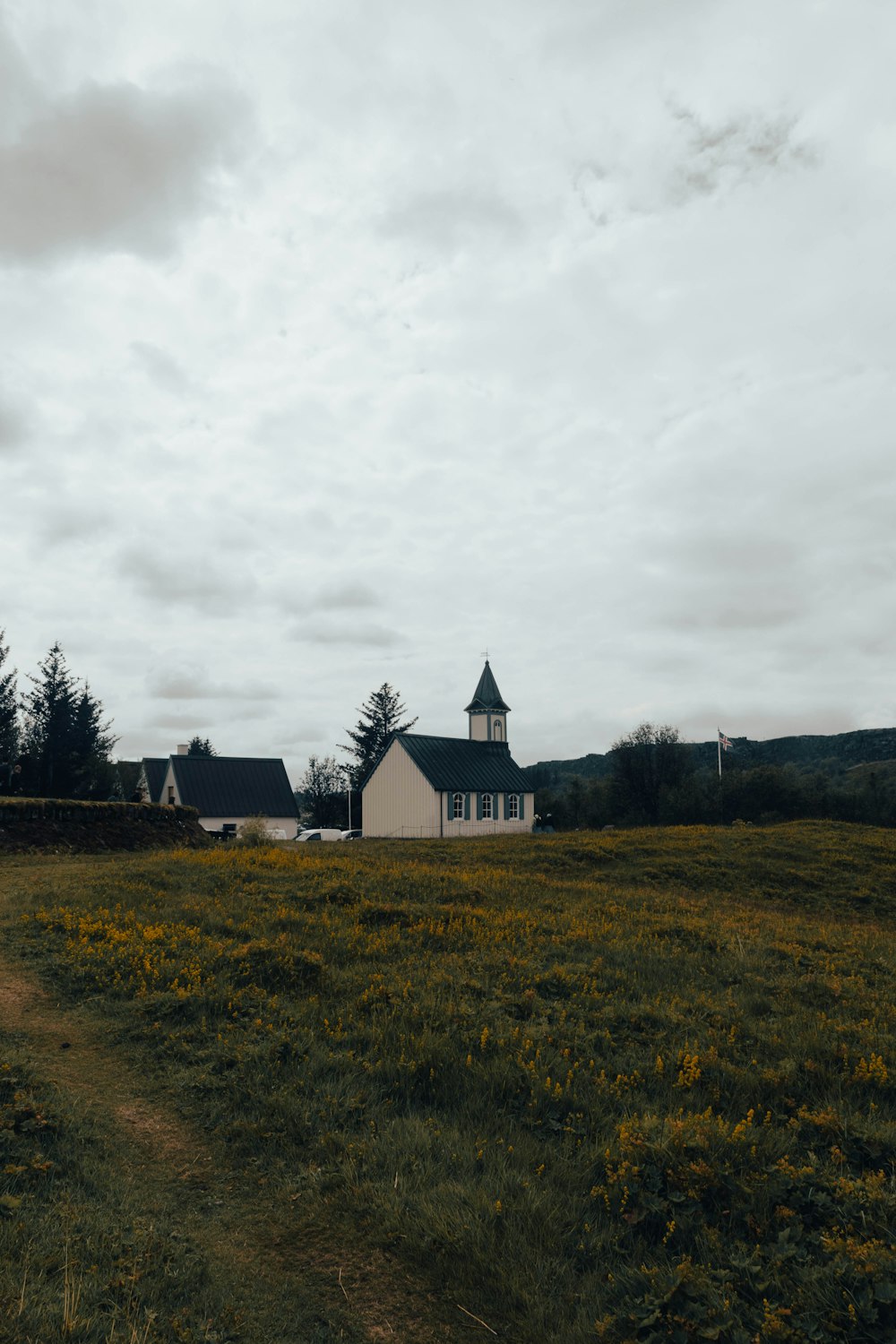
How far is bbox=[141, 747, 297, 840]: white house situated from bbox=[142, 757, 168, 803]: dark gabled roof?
487cm

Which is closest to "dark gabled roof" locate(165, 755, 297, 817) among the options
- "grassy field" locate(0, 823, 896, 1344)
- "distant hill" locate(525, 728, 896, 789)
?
"grassy field" locate(0, 823, 896, 1344)

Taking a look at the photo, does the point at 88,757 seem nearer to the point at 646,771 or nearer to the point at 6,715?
the point at 6,715

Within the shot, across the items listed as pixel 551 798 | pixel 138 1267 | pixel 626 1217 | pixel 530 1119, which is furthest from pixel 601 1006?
pixel 551 798

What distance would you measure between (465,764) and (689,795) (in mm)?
23762

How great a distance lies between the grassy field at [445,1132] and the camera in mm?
4688

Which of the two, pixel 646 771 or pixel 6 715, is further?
pixel 646 771

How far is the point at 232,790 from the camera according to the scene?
57.0 metres

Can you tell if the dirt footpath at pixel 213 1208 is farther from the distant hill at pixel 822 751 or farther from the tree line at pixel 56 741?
the distant hill at pixel 822 751

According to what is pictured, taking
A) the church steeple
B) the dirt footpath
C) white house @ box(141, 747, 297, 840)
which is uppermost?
the church steeple

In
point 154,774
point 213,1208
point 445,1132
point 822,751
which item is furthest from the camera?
point 822,751

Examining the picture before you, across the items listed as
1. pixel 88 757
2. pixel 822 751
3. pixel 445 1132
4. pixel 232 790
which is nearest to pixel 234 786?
pixel 232 790

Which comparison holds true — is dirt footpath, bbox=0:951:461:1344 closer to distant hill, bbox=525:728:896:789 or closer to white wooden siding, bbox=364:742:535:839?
white wooden siding, bbox=364:742:535:839

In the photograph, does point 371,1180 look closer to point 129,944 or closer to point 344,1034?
point 344,1034

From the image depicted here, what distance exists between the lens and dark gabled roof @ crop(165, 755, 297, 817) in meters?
55.6
